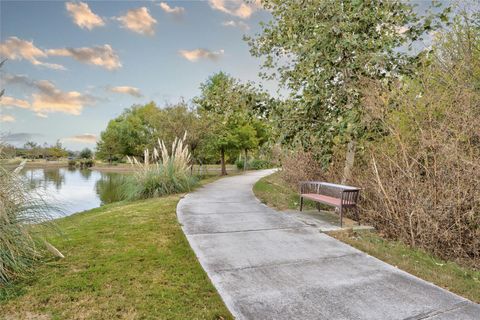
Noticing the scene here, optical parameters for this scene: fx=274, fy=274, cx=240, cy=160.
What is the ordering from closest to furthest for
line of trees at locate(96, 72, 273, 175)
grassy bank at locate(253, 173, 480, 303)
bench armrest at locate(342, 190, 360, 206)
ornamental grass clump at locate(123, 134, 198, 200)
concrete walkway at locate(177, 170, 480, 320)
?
concrete walkway at locate(177, 170, 480, 320), grassy bank at locate(253, 173, 480, 303), bench armrest at locate(342, 190, 360, 206), line of trees at locate(96, 72, 273, 175), ornamental grass clump at locate(123, 134, 198, 200)

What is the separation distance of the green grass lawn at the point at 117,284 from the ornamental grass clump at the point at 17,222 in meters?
0.18

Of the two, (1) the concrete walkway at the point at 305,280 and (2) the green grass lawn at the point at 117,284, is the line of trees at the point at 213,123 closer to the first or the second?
(1) the concrete walkway at the point at 305,280

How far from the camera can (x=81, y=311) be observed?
247 centimetres

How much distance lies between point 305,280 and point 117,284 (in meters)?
2.12

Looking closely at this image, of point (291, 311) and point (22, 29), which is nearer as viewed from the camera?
point (291, 311)

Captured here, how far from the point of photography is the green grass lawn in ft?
8.20

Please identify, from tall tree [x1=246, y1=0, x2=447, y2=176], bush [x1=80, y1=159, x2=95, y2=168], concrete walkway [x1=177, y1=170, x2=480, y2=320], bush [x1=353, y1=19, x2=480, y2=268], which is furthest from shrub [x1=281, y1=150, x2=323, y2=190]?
bush [x1=80, y1=159, x2=95, y2=168]

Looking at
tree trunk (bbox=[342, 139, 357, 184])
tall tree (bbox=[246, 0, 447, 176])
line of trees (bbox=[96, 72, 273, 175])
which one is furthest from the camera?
line of trees (bbox=[96, 72, 273, 175])

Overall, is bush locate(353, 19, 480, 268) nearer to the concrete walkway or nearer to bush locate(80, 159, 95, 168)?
the concrete walkway

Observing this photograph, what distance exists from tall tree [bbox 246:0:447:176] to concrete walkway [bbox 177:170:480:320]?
2.57m

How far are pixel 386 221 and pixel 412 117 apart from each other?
6.77 feet

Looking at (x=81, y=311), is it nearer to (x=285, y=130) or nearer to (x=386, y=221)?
(x=386, y=221)

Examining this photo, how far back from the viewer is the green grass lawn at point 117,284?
250 cm

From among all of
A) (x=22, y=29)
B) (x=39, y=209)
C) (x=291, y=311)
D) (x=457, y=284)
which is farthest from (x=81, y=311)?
(x=22, y=29)
